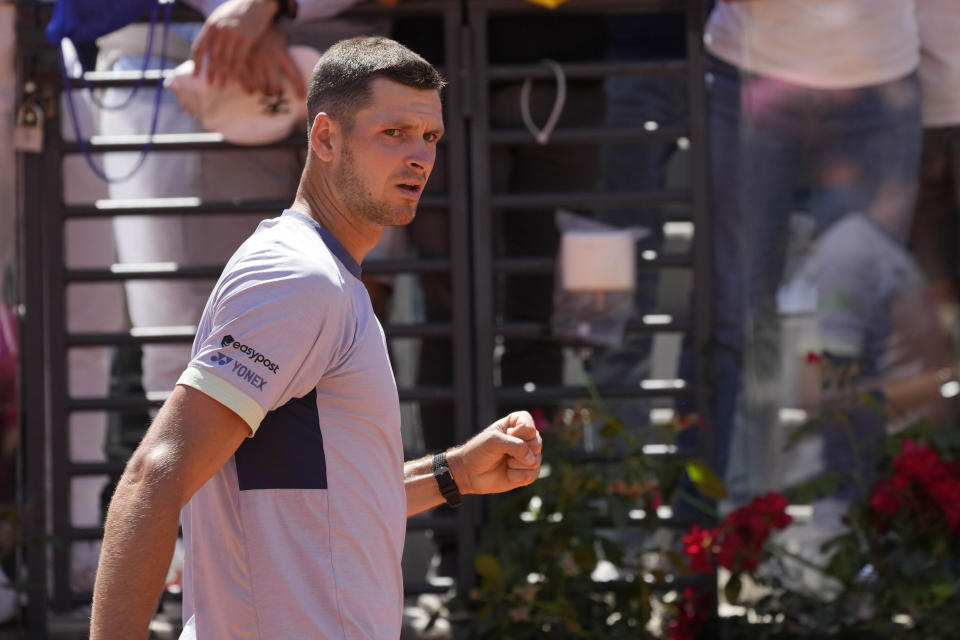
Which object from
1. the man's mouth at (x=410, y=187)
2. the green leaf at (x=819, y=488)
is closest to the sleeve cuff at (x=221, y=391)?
the man's mouth at (x=410, y=187)

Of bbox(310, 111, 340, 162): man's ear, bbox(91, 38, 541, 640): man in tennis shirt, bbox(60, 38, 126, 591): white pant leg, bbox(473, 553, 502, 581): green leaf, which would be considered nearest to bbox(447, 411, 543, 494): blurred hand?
bbox(91, 38, 541, 640): man in tennis shirt

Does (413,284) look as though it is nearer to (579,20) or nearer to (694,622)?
(579,20)

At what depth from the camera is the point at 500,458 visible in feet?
8.83

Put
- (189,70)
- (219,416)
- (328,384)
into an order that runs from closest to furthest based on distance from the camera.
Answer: (219,416) < (328,384) < (189,70)

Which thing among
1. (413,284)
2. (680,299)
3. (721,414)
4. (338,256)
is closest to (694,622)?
(721,414)

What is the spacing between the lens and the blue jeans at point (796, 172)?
5328 mm

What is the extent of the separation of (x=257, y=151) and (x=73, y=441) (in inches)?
54.0

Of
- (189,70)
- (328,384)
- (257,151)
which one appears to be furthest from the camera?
(257,151)

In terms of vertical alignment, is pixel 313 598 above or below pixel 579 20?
below

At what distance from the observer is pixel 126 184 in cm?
546

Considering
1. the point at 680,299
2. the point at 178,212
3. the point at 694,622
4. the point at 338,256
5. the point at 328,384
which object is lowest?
the point at 694,622

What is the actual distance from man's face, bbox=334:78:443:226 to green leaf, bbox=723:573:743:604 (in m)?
2.78

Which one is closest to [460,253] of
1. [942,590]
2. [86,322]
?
[86,322]

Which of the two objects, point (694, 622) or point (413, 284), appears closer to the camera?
point (694, 622)
